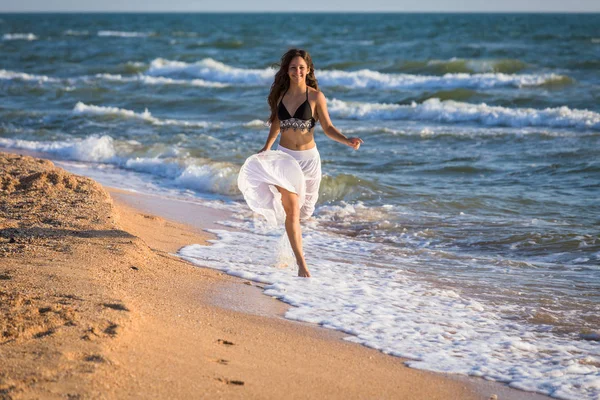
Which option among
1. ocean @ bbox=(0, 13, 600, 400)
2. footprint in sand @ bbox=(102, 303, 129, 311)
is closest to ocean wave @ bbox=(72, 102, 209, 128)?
ocean @ bbox=(0, 13, 600, 400)

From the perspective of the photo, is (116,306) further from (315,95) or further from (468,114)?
(468,114)

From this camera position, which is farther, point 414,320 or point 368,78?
point 368,78

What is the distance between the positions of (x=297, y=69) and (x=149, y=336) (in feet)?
8.78

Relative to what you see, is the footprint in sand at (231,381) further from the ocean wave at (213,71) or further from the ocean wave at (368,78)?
the ocean wave at (213,71)

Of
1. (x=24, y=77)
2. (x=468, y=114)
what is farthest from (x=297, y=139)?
(x=24, y=77)

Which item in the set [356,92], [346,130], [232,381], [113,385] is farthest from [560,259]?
[356,92]

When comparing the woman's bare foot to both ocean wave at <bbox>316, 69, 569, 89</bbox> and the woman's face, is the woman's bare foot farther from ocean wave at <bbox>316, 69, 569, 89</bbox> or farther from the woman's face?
ocean wave at <bbox>316, 69, 569, 89</bbox>

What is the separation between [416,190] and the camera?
1077 cm

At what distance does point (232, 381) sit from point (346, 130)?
13.5m

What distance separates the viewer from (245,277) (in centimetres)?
621

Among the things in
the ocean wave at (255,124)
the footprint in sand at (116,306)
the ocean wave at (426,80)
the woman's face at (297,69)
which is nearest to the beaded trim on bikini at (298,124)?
the woman's face at (297,69)

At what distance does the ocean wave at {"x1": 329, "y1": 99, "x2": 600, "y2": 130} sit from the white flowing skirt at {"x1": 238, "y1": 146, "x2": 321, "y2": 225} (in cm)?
1214

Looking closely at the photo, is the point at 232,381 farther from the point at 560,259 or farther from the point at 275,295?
the point at 560,259

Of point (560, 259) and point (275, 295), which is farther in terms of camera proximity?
point (560, 259)
